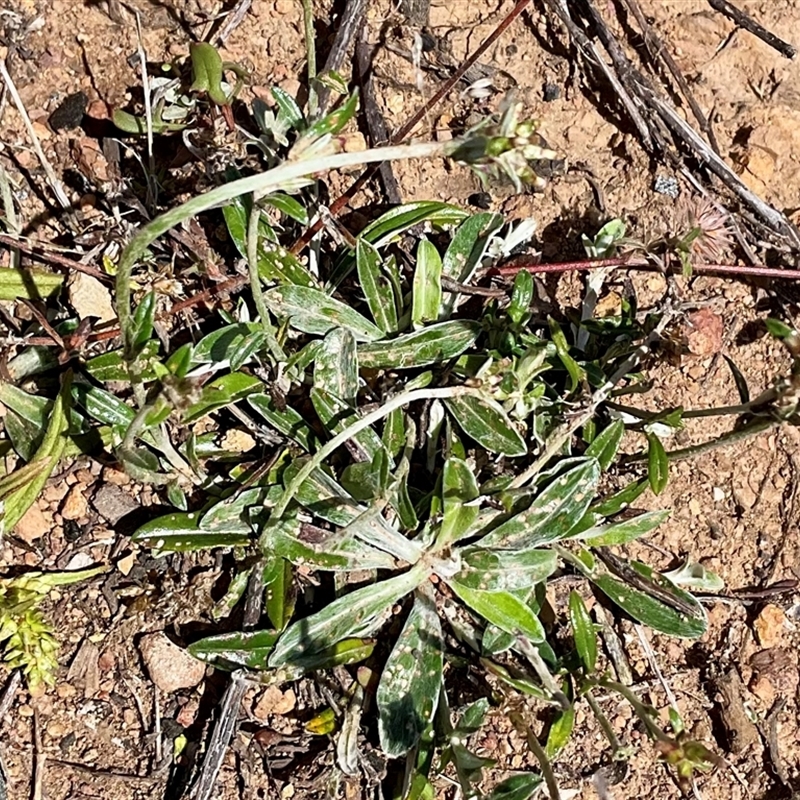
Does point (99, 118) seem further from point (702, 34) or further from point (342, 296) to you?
point (702, 34)

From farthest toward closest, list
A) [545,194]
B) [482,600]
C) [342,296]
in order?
[545,194] < [342,296] < [482,600]

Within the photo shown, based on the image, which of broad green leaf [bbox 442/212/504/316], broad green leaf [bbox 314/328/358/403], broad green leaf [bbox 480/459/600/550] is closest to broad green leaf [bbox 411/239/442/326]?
broad green leaf [bbox 442/212/504/316]

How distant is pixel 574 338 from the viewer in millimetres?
2877

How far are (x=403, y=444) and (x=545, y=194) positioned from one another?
1011 millimetres

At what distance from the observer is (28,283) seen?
271 cm

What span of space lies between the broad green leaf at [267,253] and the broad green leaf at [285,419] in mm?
353

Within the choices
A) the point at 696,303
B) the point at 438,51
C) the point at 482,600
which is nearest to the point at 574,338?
the point at 696,303

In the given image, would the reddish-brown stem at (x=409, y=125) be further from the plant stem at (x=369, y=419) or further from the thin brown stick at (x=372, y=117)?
the plant stem at (x=369, y=419)

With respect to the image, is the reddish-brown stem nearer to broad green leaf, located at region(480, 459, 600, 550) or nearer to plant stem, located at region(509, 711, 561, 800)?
broad green leaf, located at region(480, 459, 600, 550)

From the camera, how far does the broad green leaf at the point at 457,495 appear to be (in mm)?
2422

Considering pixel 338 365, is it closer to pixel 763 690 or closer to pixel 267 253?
pixel 267 253

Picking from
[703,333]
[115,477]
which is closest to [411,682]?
[115,477]

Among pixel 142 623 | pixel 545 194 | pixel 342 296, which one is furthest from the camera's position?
pixel 545 194

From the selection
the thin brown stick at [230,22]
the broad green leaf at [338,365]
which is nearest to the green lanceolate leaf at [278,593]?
the broad green leaf at [338,365]
